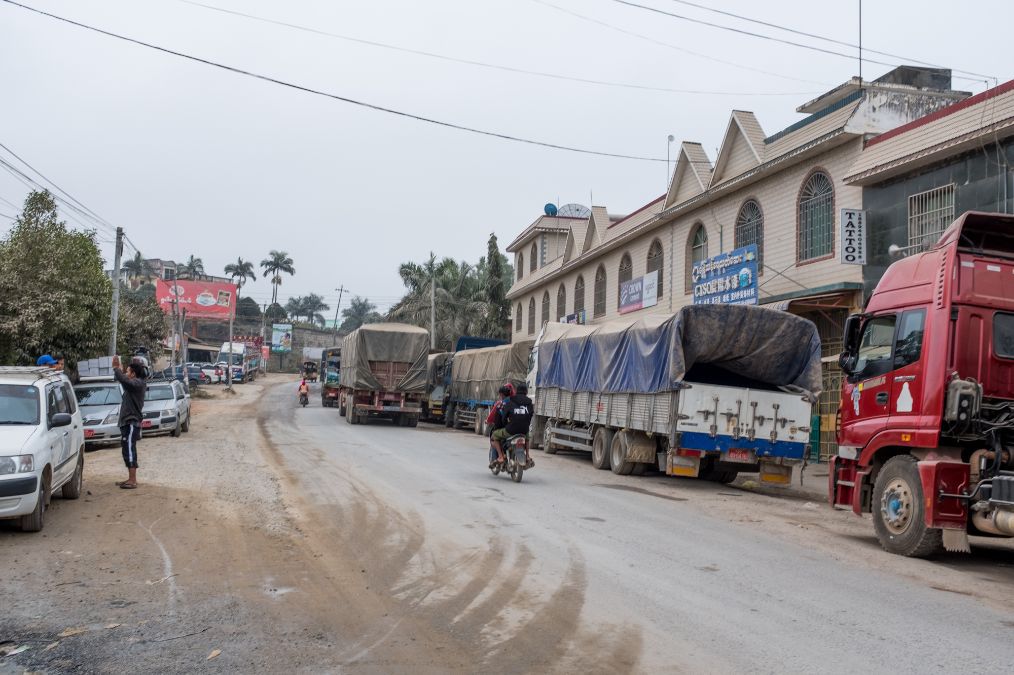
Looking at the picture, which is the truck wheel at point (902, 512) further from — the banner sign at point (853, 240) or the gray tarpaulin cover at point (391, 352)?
the gray tarpaulin cover at point (391, 352)

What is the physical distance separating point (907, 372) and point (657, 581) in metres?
4.07

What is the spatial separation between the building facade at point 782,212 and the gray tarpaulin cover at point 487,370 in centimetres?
570

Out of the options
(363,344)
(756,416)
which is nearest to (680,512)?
(756,416)

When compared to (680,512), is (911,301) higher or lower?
higher

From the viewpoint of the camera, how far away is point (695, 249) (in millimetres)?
26688

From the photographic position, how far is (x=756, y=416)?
13.9 meters

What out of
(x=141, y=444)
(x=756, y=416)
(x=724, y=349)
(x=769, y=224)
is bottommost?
(x=141, y=444)

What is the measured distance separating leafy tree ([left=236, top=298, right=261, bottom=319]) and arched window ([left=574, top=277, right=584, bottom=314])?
83.6 meters

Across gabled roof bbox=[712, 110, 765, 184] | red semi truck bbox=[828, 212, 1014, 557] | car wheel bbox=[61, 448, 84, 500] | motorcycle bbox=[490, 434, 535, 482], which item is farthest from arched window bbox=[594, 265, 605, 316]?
car wheel bbox=[61, 448, 84, 500]

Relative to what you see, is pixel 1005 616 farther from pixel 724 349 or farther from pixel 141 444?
pixel 141 444

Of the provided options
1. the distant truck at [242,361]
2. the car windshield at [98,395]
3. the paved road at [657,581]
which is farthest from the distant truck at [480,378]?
the distant truck at [242,361]

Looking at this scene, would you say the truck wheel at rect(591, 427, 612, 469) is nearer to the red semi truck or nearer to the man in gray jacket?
the red semi truck

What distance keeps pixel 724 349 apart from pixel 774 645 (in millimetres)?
9804

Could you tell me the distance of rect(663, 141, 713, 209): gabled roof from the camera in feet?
85.6
